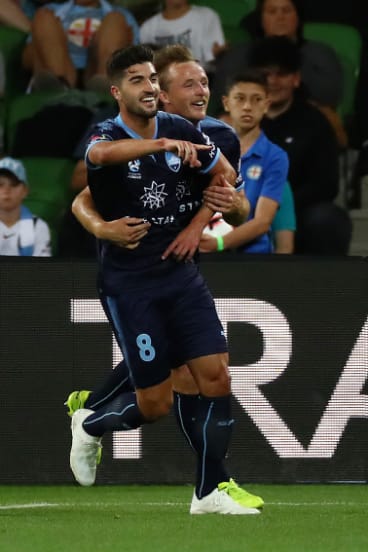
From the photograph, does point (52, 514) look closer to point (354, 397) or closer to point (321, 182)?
point (354, 397)

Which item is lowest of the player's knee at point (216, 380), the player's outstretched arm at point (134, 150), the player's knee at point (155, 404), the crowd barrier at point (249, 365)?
the crowd barrier at point (249, 365)

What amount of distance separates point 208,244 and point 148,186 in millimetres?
2563

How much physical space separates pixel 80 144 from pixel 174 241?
4.51 metres

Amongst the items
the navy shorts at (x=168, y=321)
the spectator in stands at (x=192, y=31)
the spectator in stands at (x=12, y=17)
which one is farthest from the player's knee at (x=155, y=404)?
the spectator in stands at (x=12, y=17)

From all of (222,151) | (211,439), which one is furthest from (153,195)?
(211,439)

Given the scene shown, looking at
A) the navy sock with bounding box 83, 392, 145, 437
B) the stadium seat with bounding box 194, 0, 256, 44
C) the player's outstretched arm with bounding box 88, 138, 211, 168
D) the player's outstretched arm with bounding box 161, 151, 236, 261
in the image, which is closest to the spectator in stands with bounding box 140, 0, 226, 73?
the stadium seat with bounding box 194, 0, 256, 44

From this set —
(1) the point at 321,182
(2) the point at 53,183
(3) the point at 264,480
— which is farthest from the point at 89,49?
(3) the point at 264,480

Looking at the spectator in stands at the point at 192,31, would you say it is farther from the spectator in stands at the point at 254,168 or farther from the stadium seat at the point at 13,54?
the spectator in stands at the point at 254,168

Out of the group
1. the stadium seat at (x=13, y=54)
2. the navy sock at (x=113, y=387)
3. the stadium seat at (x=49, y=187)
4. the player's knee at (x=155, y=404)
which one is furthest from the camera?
the stadium seat at (x=13, y=54)

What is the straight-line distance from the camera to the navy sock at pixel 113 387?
8008 millimetres

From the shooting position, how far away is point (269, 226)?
31.6 feet

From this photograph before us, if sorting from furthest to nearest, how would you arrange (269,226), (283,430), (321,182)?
(321,182) < (269,226) < (283,430)

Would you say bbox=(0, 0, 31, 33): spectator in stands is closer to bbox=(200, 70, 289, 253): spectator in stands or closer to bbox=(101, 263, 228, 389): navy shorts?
bbox=(200, 70, 289, 253): spectator in stands

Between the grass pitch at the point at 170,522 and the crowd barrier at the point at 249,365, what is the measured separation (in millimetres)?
214
